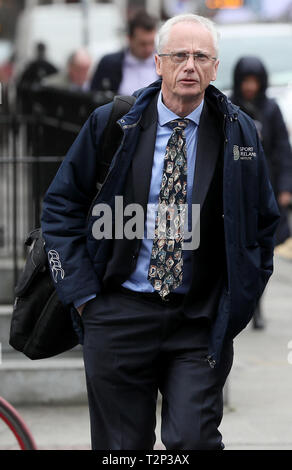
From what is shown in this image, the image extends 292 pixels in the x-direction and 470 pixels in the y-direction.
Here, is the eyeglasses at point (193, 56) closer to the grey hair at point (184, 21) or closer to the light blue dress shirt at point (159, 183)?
the grey hair at point (184, 21)

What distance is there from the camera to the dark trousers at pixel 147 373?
389 cm

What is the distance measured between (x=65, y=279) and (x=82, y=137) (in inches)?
19.9

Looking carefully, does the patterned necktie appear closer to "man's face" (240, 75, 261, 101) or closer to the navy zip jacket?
the navy zip jacket

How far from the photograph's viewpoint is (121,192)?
155 inches

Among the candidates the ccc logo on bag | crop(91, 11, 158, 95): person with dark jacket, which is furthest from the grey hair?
crop(91, 11, 158, 95): person with dark jacket

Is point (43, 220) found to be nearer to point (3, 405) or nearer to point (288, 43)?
point (3, 405)

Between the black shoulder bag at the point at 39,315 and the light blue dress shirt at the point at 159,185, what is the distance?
0.64ft

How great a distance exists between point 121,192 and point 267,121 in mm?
4275

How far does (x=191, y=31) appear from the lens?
391cm

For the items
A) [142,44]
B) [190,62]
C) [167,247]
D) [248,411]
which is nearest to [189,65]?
[190,62]

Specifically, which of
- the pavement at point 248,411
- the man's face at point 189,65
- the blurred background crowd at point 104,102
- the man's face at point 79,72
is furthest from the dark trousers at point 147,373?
the man's face at point 79,72

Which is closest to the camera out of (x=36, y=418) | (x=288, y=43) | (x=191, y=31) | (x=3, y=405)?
(x=191, y=31)

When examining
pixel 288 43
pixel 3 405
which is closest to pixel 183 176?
pixel 3 405

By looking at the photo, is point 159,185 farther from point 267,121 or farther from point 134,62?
point 134,62
